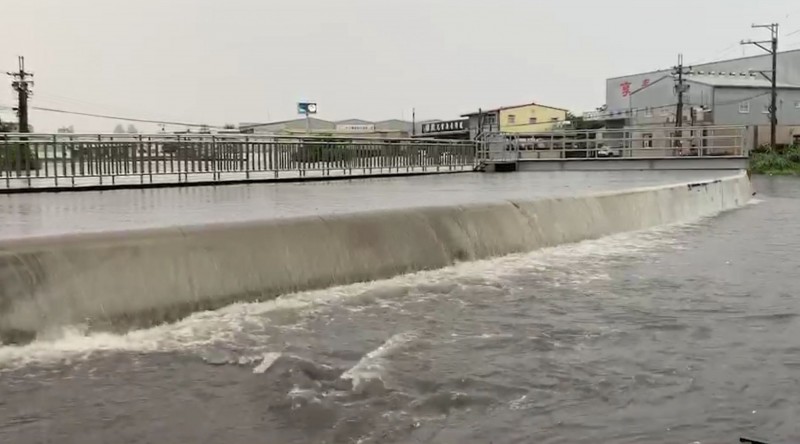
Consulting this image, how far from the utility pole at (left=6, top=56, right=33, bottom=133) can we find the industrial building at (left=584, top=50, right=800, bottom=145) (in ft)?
144

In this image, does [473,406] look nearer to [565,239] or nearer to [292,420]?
[292,420]

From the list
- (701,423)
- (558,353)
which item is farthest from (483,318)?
(701,423)

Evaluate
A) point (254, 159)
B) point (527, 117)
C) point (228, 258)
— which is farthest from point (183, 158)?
point (527, 117)

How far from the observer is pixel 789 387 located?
14.5 feet

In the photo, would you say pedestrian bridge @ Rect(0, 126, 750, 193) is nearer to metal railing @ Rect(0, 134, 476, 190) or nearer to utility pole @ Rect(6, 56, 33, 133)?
metal railing @ Rect(0, 134, 476, 190)

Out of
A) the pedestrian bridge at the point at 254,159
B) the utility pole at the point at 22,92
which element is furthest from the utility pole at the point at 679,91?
the utility pole at the point at 22,92

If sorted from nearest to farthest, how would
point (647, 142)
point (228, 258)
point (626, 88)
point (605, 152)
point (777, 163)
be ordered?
1. point (228, 258)
2. point (605, 152)
3. point (647, 142)
4. point (777, 163)
5. point (626, 88)

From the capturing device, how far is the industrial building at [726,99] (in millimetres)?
59531

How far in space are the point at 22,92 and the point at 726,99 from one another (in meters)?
50.0

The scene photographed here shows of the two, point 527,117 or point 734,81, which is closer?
point 734,81

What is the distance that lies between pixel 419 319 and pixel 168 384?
2.13m

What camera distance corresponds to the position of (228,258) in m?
6.25

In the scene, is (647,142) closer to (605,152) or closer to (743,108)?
(605,152)

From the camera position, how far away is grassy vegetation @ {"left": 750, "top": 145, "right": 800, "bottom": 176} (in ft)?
126
